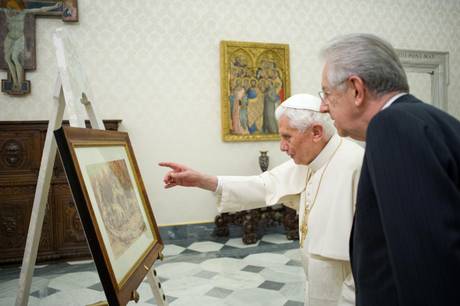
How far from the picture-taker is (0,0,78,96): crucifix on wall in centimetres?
507

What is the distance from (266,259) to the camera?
477 centimetres

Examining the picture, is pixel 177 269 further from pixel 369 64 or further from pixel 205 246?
pixel 369 64

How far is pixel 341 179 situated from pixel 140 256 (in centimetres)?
110

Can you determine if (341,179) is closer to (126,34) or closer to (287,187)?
(287,187)

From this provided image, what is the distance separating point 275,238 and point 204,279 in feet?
6.41

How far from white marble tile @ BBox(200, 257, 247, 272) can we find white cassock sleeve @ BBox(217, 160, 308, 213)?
2.12 m

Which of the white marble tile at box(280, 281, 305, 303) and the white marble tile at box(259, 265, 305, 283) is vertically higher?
the white marble tile at box(280, 281, 305, 303)

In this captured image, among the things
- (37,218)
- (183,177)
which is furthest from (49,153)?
(183,177)

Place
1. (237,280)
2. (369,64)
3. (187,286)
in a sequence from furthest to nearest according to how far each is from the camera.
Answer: (237,280), (187,286), (369,64)

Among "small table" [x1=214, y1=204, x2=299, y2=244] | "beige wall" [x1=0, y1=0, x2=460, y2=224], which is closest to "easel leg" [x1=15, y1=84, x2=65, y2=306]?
"beige wall" [x1=0, y1=0, x2=460, y2=224]

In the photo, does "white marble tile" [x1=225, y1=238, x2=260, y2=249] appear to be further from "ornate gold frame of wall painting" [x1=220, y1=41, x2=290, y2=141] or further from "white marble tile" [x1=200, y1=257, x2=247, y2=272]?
"ornate gold frame of wall painting" [x1=220, y1=41, x2=290, y2=141]

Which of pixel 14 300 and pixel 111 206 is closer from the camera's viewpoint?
pixel 111 206

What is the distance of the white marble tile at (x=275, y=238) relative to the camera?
5.64 meters

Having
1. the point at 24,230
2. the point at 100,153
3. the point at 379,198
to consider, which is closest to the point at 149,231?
the point at 100,153
